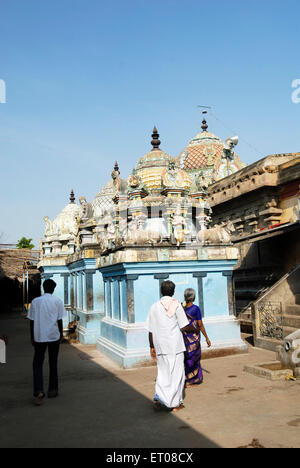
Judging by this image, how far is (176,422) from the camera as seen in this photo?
16.3 ft

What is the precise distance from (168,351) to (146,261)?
11.3ft

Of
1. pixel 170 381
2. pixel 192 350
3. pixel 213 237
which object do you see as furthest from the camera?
pixel 213 237

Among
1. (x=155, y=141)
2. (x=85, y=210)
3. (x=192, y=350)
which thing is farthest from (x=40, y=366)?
(x=155, y=141)

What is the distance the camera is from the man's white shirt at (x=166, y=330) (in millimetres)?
5527

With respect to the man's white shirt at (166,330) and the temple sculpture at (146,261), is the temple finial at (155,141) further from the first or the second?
the man's white shirt at (166,330)

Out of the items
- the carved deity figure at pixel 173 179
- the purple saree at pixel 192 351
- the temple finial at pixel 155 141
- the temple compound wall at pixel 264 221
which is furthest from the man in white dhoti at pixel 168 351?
the temple finial at pixel 155 141

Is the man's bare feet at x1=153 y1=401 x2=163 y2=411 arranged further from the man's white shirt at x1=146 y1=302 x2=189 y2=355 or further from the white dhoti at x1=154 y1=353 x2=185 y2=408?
the man's white shirt at x1=146 y1=302 x2=189 y2=355

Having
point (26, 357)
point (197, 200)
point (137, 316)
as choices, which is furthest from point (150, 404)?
point (197, 200)

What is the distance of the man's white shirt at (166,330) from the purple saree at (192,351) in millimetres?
1122

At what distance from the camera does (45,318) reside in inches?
245

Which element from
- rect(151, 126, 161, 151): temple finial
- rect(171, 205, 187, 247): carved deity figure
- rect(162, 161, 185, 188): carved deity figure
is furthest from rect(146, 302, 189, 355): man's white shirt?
rect(151, 126, 161, 151): temple finial

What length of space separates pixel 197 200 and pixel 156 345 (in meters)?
6.96

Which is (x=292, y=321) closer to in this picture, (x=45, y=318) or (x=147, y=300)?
(x=147, y=300)

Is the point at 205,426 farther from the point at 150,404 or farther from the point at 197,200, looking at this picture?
the point at 197,200
